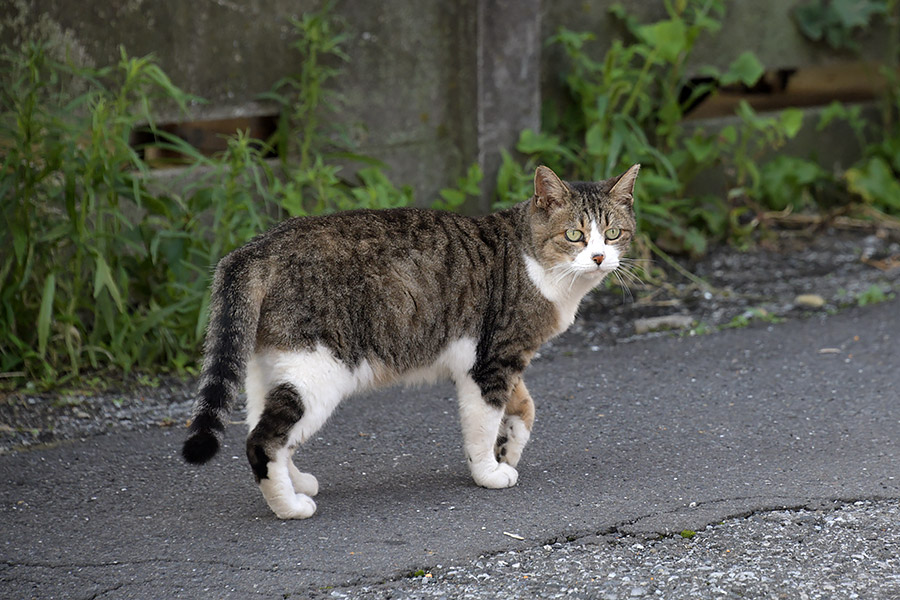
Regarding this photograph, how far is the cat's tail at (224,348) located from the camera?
9.93ft

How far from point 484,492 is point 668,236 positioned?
10.6 ft

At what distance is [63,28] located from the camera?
477 cm

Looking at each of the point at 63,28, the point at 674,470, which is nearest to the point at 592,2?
the point at 63,28

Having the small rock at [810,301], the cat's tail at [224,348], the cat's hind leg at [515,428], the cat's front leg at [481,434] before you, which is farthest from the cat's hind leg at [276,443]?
the small rock at [810,301]

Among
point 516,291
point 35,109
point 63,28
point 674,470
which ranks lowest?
point 674,470

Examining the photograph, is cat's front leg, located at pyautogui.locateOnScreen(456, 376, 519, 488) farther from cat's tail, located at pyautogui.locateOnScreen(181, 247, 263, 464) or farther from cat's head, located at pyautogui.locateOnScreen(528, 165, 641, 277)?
cat's tail, located at pyautogui.locateOnScreen(181, 247, 263, 464)

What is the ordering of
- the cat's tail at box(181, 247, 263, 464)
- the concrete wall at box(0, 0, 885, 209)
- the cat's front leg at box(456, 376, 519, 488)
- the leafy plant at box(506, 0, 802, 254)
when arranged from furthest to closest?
the leafy plant at box(506, 0, 802, 254) → the concrete wall at box(0, 0, 885, 209) → the cat's front leg at box(456, 376, 519, 488) → the cat's tail at box(181, 247, 263, 464)

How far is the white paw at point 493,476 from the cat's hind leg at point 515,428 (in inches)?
5.4

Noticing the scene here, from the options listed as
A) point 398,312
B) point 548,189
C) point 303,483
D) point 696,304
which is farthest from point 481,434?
point 696,304

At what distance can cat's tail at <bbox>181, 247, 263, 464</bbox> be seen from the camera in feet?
9.93

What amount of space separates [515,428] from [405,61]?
8.97 ft

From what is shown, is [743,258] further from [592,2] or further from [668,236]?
[592,2]

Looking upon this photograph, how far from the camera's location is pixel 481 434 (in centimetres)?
355

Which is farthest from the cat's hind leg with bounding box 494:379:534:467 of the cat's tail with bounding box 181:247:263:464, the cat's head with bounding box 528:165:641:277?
the cat's tail with bounding box 181:247:263:464
